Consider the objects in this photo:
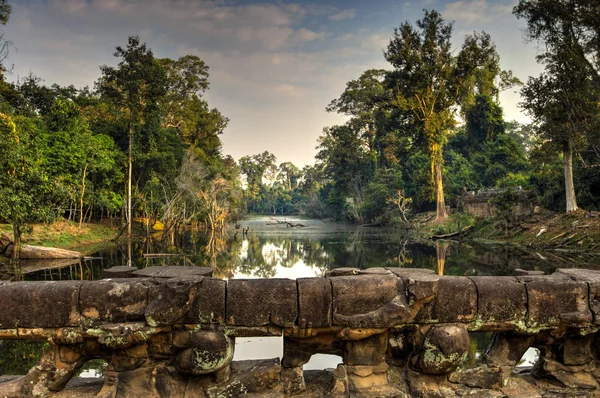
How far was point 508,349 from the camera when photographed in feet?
11.6

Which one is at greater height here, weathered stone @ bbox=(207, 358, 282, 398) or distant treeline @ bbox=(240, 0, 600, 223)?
distant treeline @ bbox=(240, 0, 600, 223)

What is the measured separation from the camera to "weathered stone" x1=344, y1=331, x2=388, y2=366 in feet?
11.0

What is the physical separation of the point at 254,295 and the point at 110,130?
31.1 metres

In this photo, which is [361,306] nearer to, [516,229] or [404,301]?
[404,301]

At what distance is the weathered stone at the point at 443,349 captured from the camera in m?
3.18

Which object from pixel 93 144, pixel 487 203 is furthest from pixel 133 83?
pixel 487 203

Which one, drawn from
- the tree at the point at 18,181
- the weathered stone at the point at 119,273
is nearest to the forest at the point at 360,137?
the tree at the point at 18,181

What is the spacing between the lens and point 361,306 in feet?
10.6

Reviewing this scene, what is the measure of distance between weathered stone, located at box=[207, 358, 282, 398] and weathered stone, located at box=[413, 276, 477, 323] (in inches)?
53.3

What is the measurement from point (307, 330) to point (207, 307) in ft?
2.88

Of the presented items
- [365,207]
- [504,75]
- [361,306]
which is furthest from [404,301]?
[504,75]

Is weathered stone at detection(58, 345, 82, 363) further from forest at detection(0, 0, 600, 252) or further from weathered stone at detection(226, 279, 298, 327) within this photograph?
forest at detection(0, 0, 600, 252)

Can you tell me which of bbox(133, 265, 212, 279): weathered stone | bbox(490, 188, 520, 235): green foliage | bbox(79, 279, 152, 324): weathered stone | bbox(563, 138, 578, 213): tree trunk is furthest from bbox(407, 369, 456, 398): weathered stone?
bbox(490, 188, 520, 235): green foliage

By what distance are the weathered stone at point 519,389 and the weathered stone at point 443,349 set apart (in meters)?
0.61
